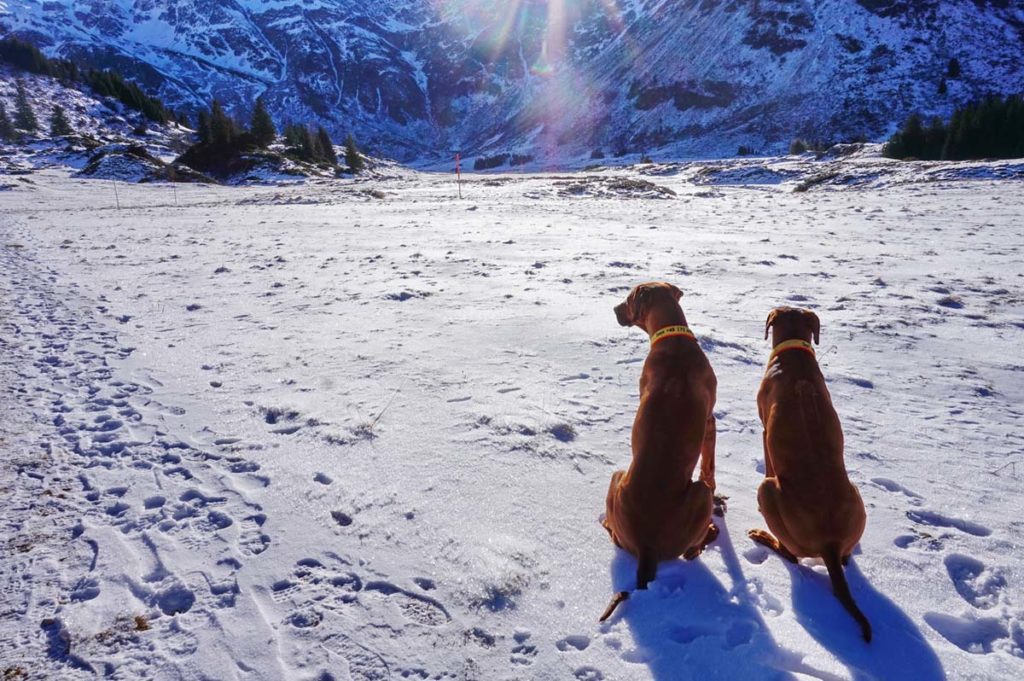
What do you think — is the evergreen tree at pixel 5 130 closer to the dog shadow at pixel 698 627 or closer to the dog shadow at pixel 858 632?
the dog shadow at pixel 698 627

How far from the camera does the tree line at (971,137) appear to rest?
38.2 metres

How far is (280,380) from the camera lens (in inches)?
228

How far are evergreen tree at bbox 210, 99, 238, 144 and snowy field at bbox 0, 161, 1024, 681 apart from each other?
152 ft

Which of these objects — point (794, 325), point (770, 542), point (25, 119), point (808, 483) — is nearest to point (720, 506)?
point (770, 542)

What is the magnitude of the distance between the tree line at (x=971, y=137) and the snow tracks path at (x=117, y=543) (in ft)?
171

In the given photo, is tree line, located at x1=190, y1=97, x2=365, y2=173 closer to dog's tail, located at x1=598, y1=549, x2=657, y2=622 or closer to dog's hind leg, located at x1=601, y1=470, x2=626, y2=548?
dog's hind leg, located at x1=601, y1=470, x2=626, y2=548

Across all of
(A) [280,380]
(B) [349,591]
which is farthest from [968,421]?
(A) [280,380]

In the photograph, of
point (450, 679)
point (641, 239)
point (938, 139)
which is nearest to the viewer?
point (450, 679)

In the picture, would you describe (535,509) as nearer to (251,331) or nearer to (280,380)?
(280,380)

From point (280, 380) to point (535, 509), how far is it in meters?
A: 3.63

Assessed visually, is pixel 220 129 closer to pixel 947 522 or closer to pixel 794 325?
pixel 794 325

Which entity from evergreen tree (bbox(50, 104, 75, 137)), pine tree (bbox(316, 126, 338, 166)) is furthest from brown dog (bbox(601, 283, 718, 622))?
evergreen tree (bbox(50, 104, 75, 137))

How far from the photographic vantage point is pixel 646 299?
400 cm

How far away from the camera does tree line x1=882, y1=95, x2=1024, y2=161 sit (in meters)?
38.2
